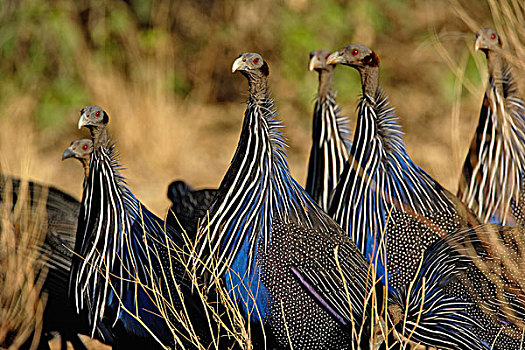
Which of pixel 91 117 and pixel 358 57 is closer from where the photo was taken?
pixel 91 117

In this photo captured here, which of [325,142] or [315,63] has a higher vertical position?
[315,63]

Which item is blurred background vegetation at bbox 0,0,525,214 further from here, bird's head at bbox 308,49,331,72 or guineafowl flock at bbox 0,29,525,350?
guineafowl flock at bbox 0,29,525,350

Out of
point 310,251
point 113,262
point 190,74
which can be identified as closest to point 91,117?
point 113,262

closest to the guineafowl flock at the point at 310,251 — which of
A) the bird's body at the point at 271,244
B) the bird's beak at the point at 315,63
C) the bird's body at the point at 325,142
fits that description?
Result: the bird's body at the point at 271,244

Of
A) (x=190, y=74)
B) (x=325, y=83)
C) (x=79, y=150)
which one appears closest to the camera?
(x=79, y=150)

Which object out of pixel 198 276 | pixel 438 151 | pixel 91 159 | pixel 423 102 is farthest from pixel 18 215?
pixel 423 102

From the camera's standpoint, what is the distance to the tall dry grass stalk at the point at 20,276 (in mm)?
3000

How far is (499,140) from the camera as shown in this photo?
9.80ft

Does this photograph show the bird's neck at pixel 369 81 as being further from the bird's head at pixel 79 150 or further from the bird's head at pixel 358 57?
the bird's head at pixel 79 150

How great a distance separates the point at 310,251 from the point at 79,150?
3.26 ft

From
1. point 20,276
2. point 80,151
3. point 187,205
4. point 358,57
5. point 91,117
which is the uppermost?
point 358,57

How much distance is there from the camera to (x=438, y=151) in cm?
596

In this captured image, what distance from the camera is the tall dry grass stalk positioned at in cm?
300

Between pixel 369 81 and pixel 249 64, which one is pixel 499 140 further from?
pixel 249 64
